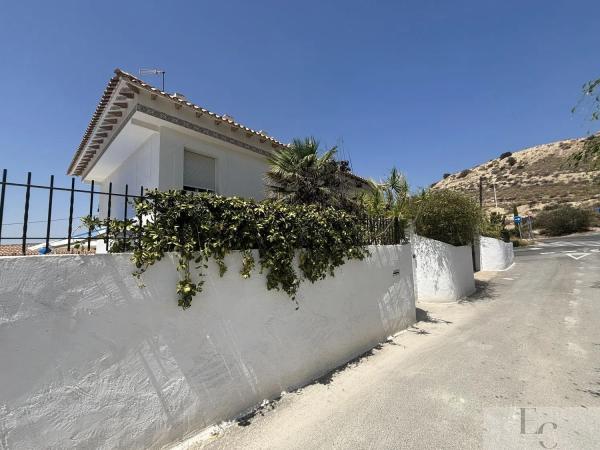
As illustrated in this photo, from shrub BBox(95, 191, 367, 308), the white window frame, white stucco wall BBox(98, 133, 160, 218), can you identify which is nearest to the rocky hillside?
the white window frame

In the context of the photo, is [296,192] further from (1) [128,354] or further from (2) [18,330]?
(2) [18,330]

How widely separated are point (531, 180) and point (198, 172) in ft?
243

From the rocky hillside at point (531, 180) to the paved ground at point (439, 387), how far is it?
43.2m

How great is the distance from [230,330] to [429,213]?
1031 cm

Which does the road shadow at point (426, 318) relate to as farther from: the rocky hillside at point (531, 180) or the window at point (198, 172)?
the rocky hillside at point (531, 180)

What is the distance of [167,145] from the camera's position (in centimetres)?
814

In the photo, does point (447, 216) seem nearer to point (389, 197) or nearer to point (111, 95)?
point (389, 197)

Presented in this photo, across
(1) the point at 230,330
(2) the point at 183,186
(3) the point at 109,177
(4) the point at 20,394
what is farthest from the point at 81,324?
(3) the point at 109,177

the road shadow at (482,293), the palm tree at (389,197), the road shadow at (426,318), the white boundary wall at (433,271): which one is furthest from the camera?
the road shadow at (482,293)

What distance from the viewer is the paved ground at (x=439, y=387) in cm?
371

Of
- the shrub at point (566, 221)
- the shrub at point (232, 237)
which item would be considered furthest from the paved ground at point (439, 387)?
the shrub at point (566, 221)

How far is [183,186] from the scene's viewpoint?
28.0ft

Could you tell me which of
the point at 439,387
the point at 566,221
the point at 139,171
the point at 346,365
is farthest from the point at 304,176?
the point at 566,221

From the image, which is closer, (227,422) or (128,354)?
(128,354)
